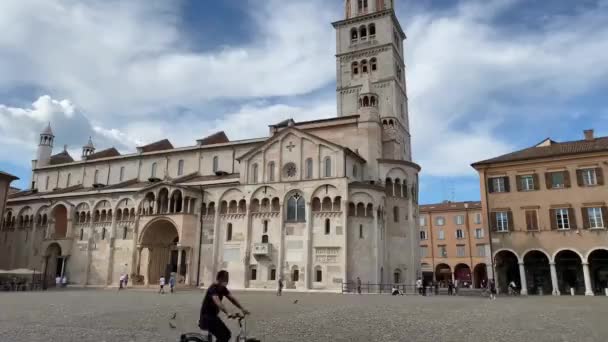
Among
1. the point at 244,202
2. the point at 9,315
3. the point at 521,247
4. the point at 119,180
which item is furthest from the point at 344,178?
the point at 119,180

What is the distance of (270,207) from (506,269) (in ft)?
68.0

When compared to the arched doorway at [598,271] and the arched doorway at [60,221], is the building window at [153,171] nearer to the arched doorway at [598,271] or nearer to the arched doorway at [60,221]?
the arched doorway at [60,221]

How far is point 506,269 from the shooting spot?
3644 centimetres

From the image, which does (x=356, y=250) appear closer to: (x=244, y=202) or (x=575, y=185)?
(x=244, y=202)

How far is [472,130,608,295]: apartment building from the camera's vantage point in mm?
32719

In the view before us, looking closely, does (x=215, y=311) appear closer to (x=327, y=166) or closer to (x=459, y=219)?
(x=327, y=166)

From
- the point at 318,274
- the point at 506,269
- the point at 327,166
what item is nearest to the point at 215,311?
the point at 318,274

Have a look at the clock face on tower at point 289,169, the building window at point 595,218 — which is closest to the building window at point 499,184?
the building window at point 595,218

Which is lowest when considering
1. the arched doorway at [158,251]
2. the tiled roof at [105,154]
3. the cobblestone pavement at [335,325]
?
Result: the cobblestone pavement at [335,325]

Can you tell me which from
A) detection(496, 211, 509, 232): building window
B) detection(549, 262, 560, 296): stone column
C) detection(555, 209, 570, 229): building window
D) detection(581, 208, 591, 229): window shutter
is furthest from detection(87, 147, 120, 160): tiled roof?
detection(581, 208, 591, 229): window shutter

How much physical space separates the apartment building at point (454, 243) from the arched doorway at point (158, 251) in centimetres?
3633

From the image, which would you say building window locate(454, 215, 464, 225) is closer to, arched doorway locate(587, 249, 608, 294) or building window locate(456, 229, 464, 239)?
building window locate(456, 229, 464, 239)

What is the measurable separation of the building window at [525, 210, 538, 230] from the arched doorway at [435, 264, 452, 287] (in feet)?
100

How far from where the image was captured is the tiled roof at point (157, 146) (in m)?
55.1
